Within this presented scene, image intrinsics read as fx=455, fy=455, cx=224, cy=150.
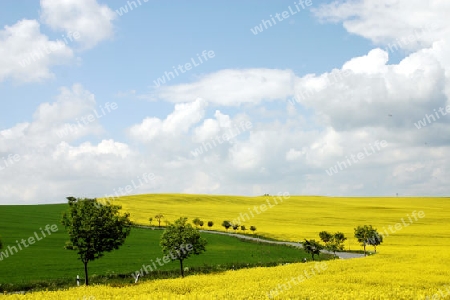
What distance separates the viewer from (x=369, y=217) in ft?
381

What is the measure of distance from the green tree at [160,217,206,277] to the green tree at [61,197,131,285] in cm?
481

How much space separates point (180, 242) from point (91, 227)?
28.4ft

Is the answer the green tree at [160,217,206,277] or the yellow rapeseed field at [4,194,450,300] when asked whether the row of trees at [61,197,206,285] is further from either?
the yellow rapeseed field at [4,194,450,300]

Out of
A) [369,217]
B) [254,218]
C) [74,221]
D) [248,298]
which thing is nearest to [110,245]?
[74,221]

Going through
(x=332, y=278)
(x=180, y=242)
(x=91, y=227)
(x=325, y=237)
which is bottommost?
(x=332, y=278)

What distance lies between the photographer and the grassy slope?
42.3 meters

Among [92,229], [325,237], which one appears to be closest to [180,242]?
[92,229]

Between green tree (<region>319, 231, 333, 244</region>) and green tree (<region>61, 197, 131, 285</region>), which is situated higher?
green tree (<region>61, 197, 131, 285</region>)

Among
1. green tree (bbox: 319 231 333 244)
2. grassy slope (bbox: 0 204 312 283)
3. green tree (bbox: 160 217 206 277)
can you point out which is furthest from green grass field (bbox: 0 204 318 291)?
green tree (bbox: 319 231 333 244)

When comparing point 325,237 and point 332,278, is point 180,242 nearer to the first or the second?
point 332,278

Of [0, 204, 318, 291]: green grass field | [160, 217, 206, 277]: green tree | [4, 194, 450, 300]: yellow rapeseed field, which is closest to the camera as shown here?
[4, 194, 450, 300]: yellow rapeseed field

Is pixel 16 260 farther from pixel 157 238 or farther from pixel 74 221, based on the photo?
pixel 157 238

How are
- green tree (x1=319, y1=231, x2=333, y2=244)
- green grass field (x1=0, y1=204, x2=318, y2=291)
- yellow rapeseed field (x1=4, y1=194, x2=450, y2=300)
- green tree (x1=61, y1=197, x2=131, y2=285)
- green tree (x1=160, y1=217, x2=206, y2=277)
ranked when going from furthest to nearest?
green tree (x1=319, y1=231, x2=333, y2=244)
green tree (x1=160, y1=217, x2=206, y2=277)
green grass field (x1=0, y1=204, x2=318, y2=291)
green tree (x1=61, y1=197, x2=131, y2=285)
yellow rapeseed field (x1=4, y1=194, x2=450, y2=300)

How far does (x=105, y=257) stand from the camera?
5247 cm
